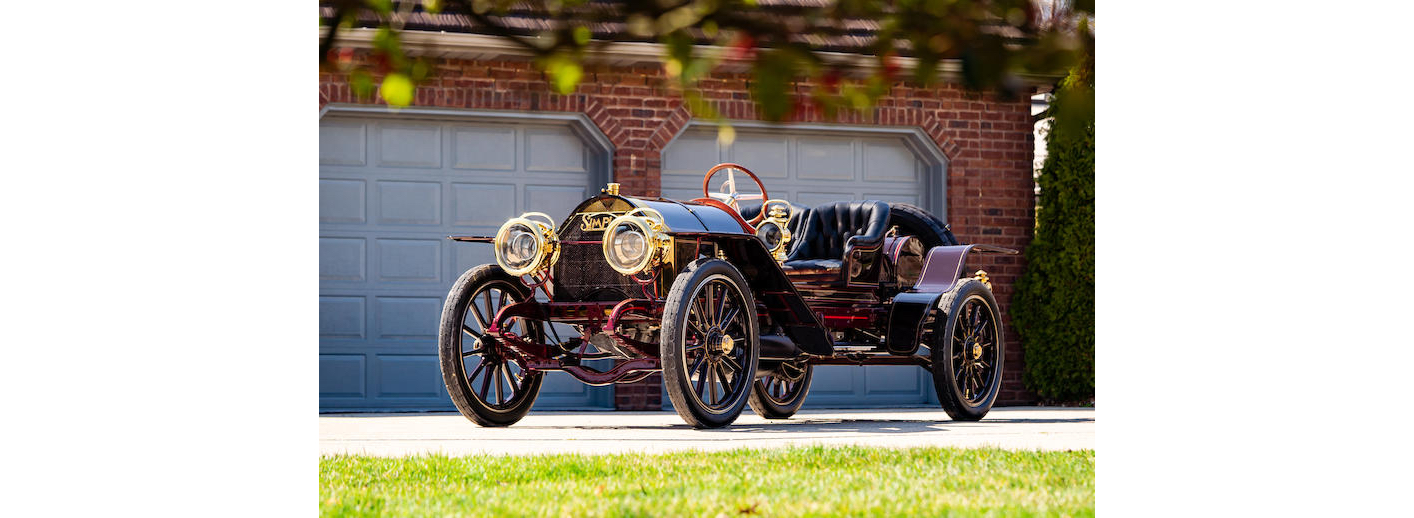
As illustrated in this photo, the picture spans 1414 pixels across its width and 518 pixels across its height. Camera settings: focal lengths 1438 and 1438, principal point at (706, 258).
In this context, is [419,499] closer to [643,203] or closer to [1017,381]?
[643,203]

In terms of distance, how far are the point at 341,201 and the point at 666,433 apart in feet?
15.0

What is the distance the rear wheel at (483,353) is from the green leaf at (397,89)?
14.3ft

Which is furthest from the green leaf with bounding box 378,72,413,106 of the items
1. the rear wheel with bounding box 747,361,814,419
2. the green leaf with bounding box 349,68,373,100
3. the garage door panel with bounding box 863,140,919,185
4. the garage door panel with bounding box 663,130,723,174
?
the garage door panel with bounding box 863,140,919,185

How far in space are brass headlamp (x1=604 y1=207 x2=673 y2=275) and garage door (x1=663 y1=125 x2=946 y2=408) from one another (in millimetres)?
4122

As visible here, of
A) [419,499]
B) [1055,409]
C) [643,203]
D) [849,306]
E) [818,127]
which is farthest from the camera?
[818,127]

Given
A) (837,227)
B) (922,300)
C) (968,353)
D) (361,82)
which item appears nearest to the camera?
(361,82)

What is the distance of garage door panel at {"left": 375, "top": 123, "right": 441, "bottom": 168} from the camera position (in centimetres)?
1069

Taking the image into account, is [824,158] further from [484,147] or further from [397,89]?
[397,89]

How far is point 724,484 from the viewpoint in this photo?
452 centimetres

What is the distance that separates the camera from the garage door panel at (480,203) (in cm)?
1078

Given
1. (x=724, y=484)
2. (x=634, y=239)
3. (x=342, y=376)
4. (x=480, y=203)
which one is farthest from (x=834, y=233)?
(x=724, y=484)
